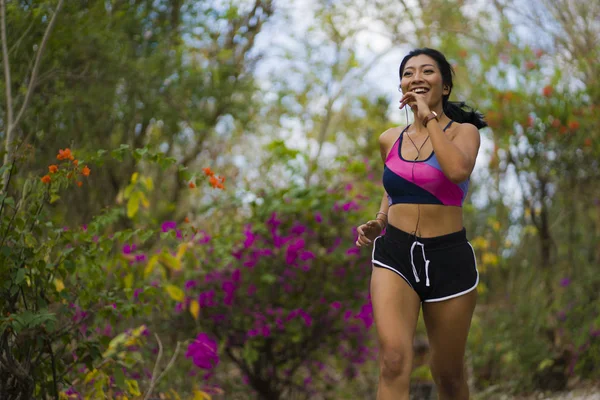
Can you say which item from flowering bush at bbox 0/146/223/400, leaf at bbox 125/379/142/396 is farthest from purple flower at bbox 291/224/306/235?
leaf at bbox 125/379/142/396

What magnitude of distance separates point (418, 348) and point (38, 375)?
7.52 m

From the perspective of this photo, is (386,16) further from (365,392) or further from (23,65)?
(23,65)

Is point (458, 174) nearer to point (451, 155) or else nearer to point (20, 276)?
point (451, 155)

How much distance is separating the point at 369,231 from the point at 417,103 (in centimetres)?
66

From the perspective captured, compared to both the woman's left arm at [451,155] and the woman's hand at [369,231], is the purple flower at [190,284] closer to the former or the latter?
the woman's hand at [369,231]

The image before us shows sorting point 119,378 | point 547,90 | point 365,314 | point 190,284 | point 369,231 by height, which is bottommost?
point 365,314

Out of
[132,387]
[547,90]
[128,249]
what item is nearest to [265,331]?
[128,249]

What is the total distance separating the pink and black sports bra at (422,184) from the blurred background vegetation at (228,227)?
1.15 metres

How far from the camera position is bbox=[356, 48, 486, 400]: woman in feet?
10.8

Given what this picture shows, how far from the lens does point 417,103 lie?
3.44 metres

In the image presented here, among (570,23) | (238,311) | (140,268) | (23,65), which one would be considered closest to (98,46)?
(23,65)

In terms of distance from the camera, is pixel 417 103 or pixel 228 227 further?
pixel 228 227

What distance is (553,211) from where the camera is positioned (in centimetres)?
945

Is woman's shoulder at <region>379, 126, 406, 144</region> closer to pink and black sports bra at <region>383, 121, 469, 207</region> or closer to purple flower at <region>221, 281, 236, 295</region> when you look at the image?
pink and black sports bra at <region>383, 121, 469, 207</region>
